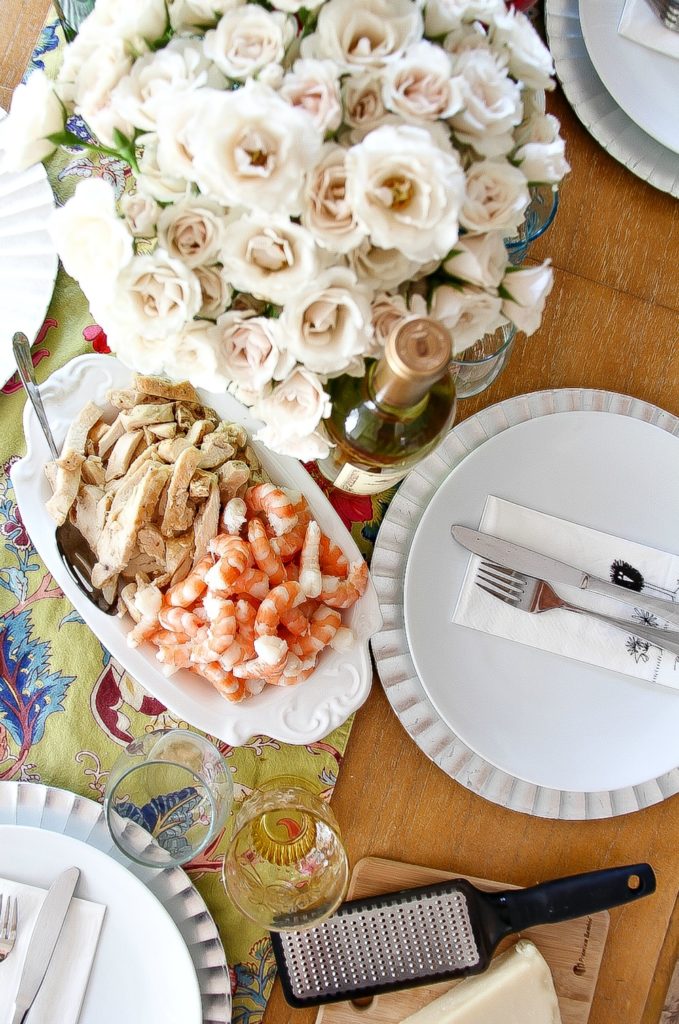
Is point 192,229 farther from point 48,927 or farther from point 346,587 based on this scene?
point 48,927

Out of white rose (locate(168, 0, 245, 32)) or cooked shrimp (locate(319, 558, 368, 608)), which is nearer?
white rose (locate(168, 0, 245, 32))

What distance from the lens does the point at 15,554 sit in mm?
894

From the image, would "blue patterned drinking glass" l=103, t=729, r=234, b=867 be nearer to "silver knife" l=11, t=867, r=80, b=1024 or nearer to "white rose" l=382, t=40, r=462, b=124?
"silver knife" l=11, t=867, r=80, b=1024

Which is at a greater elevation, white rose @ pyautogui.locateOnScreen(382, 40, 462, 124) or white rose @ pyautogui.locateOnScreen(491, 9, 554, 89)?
white rose @ pyautogui.locateOnScreen(491, 9, 554, 89)

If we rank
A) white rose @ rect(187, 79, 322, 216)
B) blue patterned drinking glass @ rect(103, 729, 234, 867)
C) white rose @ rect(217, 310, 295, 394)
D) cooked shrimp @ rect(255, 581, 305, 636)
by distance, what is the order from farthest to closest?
1. blue patterned drinking glass @ rect(103, 729, 234, 867)
2. cooked shrimp @ rect(255, 581, 305, 636)
3. white rose @ rect(217, 310, 295, 394)
4. white rose @ rect(187, 79, 322, 216)

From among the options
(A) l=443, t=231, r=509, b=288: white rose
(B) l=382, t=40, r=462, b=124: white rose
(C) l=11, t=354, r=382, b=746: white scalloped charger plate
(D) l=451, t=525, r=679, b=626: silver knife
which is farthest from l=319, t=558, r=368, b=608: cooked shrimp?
(B) l=382, t=40, r=462, b=124: white rose

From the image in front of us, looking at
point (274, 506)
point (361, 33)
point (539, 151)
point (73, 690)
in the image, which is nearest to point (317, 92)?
point (361, 33)

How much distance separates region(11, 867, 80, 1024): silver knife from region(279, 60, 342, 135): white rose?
764 millimetres

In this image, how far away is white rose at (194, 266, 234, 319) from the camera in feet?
1.70

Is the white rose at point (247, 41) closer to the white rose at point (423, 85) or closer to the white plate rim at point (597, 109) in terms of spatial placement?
the white rose at point (423, 85)

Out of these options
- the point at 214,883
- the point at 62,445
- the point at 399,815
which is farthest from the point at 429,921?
the point at 62,445

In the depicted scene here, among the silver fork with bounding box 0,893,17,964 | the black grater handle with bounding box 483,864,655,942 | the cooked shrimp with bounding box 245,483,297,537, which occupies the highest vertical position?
the cooked shrimp with bounding box 245,483,297,537

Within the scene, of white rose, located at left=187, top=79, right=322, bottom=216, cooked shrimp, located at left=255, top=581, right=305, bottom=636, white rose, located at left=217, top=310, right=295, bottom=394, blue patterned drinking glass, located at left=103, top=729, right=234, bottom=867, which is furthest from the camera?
blue patterned drinking glass, located at left=103, top=729, right=234, bottom=867

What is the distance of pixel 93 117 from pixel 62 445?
36 centimetres
